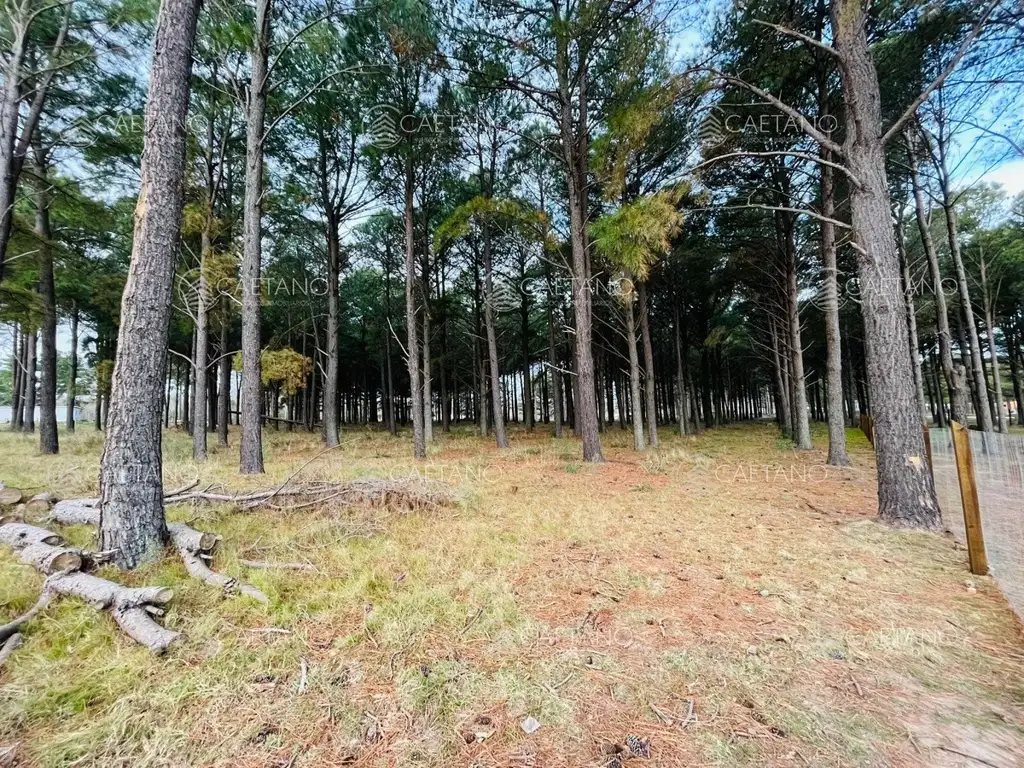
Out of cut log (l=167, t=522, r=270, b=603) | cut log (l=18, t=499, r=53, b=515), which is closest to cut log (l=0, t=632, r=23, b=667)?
cut log (l=167, t=522, r=270, b=603)

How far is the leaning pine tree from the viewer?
3.10 meters

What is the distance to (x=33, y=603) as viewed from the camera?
8.21 ft

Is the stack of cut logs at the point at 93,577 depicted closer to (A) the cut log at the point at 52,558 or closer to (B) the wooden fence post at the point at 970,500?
(A) the cut log at the point at 52,558

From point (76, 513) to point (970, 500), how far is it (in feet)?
26.6

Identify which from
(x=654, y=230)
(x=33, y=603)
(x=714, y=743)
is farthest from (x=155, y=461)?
(x=654, y=230)

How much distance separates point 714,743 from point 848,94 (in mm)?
6614

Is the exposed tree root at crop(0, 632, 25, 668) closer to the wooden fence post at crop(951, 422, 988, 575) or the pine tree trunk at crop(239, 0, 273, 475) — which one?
the pine tree trunk at crop(239, 0, 273, 475)

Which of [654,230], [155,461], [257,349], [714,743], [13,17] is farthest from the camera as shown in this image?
[257,349]

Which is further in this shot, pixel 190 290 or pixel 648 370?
pixel 648 370

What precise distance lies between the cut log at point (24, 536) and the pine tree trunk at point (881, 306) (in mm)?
7866

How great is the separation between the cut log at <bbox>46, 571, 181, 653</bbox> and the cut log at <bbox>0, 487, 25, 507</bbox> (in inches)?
110

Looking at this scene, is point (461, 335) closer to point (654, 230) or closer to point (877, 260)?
point (654, 230)

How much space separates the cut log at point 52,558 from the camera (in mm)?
2732

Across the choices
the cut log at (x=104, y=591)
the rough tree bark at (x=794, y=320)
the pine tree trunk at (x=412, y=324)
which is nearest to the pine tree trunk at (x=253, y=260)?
the pine tree trunk at (x=412, y=324)
